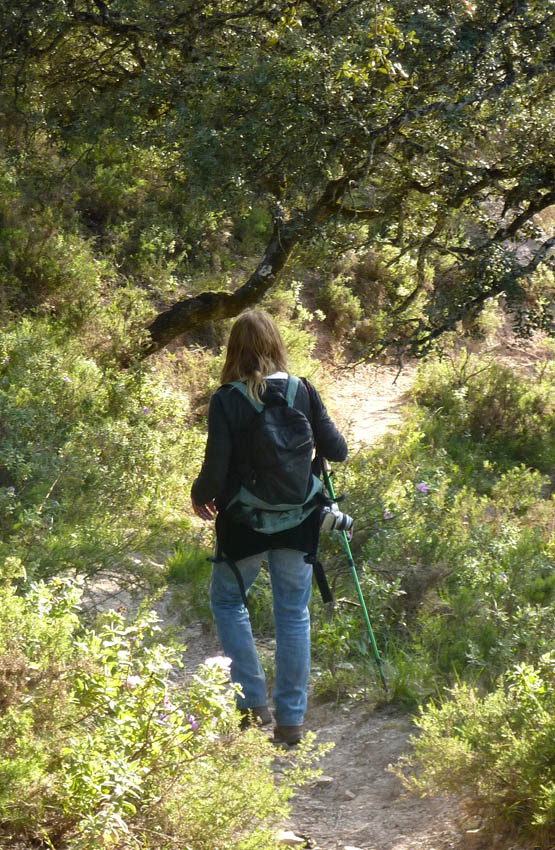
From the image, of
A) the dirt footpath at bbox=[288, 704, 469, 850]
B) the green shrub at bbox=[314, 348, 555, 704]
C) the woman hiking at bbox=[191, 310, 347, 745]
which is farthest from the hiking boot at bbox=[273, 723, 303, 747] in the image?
the green shrub at bbox=[314, 348, 555, 704]

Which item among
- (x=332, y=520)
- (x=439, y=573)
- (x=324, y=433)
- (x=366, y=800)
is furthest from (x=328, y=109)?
(x=366, y=800)

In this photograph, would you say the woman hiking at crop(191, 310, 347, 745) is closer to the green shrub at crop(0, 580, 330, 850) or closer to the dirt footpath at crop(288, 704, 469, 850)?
the dirt footpath at crop(288, 704, 469, 850)

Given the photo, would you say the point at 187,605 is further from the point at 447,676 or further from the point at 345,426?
the point at 345,426

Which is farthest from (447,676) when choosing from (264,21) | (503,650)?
(264,21)

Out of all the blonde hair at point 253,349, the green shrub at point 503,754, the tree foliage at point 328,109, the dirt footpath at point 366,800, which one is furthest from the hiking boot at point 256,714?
the tree foliage at point 328,109

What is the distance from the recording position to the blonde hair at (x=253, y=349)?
439 cm

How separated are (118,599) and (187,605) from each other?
43 cm

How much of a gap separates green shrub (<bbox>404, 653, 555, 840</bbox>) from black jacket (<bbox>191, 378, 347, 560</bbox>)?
1030mm

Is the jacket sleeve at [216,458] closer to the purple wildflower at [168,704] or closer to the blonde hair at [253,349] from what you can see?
the blonde hair at [253,349]

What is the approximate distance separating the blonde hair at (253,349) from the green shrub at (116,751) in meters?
1.44

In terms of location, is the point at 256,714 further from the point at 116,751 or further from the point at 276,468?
the point at 116,751

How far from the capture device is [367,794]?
416cm

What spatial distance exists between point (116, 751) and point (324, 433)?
79.2 inches

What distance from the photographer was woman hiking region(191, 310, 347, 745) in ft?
14.1
